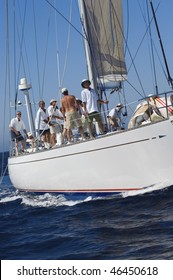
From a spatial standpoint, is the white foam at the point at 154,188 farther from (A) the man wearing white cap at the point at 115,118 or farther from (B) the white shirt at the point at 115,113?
(B) the white shirt at the point at 115,113

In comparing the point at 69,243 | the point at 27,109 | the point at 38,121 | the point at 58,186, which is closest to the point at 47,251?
the point at 69,243

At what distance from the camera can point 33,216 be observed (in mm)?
12547

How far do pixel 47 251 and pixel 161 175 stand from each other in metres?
4.46

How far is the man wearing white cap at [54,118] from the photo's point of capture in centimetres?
1509

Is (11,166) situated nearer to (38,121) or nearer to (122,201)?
(38,121)

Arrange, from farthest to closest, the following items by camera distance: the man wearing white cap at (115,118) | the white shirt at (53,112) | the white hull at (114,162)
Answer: the white shirt at (53,112) → the man wearing white cap at (115,118) → the white hull at (114,162)

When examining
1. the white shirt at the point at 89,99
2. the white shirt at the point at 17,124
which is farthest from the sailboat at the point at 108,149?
the white shirt at the point at 17,124

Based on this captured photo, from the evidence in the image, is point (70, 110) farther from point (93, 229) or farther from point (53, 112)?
point (93, 229)

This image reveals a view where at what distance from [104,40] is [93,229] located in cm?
775

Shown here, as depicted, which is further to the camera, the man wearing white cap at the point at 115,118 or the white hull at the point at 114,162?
the man wearing white cap at the point at 115,118

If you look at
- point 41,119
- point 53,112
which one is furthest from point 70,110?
point 41,119

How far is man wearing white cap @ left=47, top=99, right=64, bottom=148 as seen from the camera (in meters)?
15.1

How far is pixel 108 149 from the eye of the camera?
12.3 m
